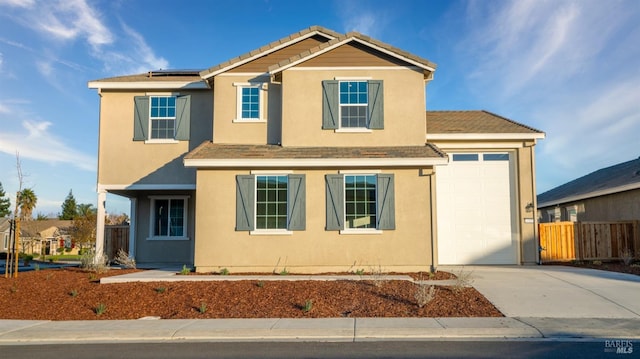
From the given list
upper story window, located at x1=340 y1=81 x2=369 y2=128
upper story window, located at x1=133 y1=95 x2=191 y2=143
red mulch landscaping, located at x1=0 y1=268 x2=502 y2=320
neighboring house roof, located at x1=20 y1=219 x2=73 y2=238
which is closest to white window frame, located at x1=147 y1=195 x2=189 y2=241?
upper story window, located at x1=133 y1=95 x2=191 y2=143

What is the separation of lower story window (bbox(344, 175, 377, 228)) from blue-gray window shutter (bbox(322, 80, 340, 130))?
6.27ft

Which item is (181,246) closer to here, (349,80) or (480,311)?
(349,80)

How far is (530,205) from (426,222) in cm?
409

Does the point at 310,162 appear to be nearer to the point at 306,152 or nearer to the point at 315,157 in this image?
the point at 315,157

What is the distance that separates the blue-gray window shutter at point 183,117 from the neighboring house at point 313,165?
0.03 metres

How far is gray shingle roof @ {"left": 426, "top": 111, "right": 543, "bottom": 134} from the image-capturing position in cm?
1584

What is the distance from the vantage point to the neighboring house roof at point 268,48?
→ 1551cm

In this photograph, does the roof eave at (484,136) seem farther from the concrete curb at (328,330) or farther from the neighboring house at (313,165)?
the concrete curb at (328,330)

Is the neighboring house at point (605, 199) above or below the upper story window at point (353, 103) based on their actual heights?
below

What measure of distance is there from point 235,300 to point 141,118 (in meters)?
8.31

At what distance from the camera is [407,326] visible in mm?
8680

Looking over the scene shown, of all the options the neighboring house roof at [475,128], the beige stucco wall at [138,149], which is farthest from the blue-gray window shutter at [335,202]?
the beige stucco wall at [138,149]

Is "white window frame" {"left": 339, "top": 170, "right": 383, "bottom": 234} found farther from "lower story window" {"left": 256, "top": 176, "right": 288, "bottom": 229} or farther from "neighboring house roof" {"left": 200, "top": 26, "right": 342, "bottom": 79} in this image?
"neighboring house roof" {"left": 200, "top": 26, "right": 342, "bottom": 79}

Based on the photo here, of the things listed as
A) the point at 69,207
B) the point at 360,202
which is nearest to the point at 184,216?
the point at 360,202
